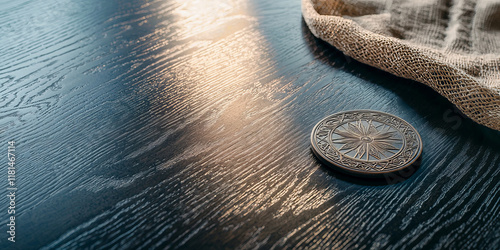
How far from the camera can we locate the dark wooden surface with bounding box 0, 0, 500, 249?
0.60m

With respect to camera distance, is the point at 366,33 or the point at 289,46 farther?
the point at 289,46

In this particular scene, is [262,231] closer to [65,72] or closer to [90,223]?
[90,223]

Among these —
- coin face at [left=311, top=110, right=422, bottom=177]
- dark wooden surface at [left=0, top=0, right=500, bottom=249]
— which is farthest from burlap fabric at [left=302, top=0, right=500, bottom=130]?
coin face at [left=311, top=110, right=422, bottom=177]

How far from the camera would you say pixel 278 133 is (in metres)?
0.81

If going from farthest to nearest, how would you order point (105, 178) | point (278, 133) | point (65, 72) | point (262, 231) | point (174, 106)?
point (65, 72)
point (174, 106)
point (278, 133)
point (105, 178)
point (262, 231)

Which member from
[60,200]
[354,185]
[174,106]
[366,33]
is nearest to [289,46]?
[366,33]

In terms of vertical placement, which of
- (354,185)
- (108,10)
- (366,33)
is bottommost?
(354,185)

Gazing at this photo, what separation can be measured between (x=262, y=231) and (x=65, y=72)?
0.81m

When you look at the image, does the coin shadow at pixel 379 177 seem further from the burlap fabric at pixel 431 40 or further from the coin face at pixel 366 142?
the burlap fabric at pixel 431 40

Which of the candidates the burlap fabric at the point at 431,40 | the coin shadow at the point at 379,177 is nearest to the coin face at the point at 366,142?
the coin shadow at the point at 379,177

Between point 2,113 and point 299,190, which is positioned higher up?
point 2,113

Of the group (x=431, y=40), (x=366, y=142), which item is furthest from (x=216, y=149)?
(x=431, y=40)

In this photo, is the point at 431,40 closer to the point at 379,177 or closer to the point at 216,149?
the point at 379,177

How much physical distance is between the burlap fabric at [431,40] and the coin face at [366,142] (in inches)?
6.4
